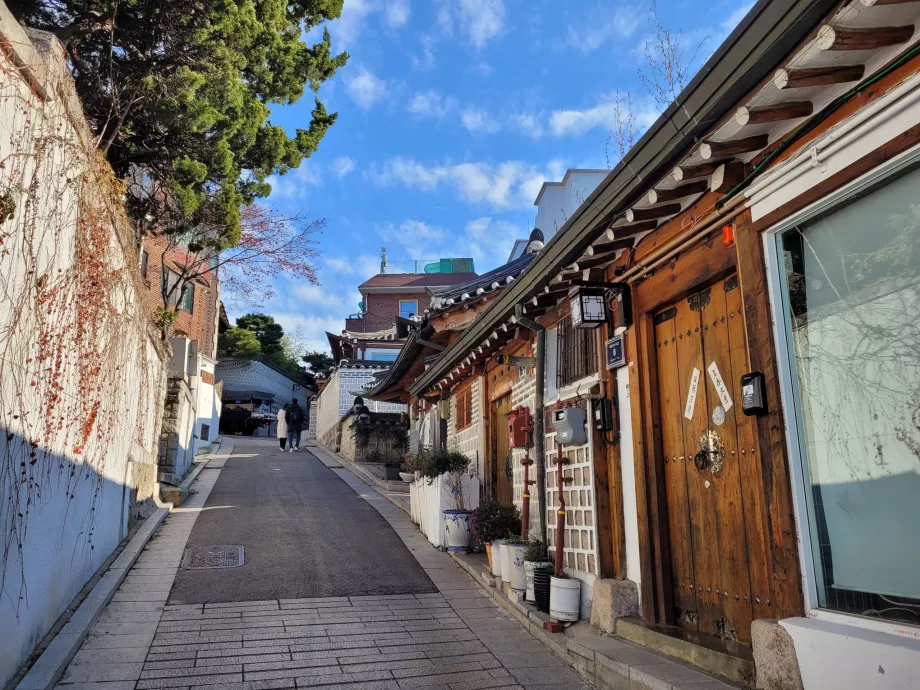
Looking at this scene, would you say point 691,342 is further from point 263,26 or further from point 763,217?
point 263,26

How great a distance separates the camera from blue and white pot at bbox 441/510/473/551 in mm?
9320

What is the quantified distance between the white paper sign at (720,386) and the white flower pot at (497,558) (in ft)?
11.9

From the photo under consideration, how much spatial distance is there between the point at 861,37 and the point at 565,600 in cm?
470

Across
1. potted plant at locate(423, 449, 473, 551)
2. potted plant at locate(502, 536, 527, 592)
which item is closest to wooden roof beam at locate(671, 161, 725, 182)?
potted plant at locate(502, 536, 527, 592)

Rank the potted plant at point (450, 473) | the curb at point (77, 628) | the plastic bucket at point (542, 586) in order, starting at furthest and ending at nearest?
the potted plant at point (450, 473) < the plastic bucket at point (542, 586) < the curb at point (77, 628)

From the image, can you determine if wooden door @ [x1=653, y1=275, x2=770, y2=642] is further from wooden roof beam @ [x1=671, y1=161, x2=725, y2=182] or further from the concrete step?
wooden roof beam @ [x1=671, y1=161, x2=725, y2=182]

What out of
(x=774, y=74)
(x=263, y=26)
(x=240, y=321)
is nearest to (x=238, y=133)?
(x=263, y=26)

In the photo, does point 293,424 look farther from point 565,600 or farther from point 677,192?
point 677,192

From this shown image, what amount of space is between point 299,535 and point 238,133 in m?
6.28

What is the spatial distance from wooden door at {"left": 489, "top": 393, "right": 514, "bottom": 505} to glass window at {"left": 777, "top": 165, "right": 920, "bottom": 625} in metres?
5.56

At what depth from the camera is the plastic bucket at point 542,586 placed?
20.3 ft

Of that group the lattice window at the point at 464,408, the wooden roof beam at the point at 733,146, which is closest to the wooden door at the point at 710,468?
the wooden roof beam at the point at 733,146

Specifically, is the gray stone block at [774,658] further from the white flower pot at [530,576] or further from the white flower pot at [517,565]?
the white flower pot at [517,565]

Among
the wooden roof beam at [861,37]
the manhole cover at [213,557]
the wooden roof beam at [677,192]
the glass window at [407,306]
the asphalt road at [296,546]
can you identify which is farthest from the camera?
the glass window at [407,306]
